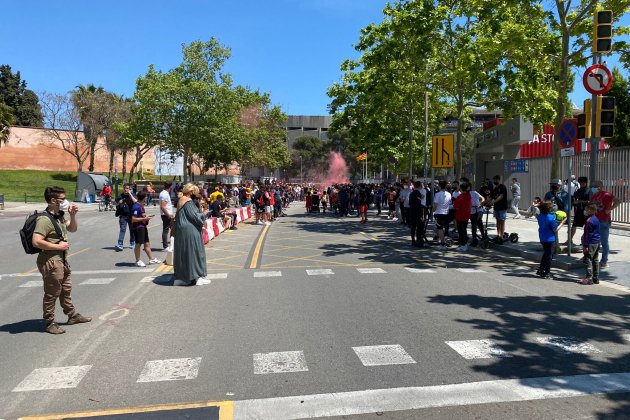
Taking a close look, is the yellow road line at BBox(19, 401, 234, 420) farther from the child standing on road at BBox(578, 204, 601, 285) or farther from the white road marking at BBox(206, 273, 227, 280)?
the child standing on road at BBox(578, 204, 601, 285)

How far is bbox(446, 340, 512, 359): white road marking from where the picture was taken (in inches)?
206

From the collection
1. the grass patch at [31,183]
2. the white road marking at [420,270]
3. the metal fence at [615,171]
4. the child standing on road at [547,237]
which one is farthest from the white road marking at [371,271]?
the grass patch at [31,183]

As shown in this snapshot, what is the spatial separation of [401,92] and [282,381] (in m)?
19.5

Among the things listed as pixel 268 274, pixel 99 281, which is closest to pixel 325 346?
pixel 268 274

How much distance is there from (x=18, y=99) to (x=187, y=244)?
76306 millimetres

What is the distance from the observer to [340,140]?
270ft

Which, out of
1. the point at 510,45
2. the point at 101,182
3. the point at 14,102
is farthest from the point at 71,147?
the point at 510,45

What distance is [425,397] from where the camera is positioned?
4.24 m

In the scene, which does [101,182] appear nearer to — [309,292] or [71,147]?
[71,147]

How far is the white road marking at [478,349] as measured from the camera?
5234mm

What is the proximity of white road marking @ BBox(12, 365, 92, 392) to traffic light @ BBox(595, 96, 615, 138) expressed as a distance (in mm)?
10246

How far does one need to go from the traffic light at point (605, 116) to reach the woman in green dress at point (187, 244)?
811 cm

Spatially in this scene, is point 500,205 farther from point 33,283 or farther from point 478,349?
point 33,283

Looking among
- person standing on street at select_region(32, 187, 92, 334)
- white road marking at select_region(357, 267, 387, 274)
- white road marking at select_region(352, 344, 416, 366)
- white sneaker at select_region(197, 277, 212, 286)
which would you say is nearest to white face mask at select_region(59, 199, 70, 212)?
person standing on street at select_region(32, 187, 92, 334)
